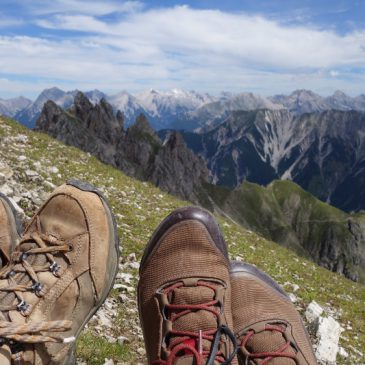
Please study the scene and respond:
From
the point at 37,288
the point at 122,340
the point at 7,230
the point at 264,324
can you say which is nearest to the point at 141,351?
the point at 122,340

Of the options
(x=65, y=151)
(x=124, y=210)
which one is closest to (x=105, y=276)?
(x=124, y=210)

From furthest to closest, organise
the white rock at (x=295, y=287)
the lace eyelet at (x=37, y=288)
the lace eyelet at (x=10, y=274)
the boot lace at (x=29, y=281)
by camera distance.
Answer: the white rock at (x=295, y=287)
the lace eyelet at (x=10, y=274)
the lace eyelet at (x=37, y=288)
the boot lace at (x=29, y=281)

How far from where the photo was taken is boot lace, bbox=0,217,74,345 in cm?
443

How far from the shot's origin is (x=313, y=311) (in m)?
10.3

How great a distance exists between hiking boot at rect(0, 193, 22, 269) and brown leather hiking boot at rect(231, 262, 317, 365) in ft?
10.3

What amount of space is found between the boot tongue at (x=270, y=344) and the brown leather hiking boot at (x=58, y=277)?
6.69ft

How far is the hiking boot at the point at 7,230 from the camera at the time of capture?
231 inches

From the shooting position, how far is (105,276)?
548cm

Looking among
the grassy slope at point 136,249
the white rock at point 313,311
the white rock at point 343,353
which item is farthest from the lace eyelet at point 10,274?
the white rock at point 313,311

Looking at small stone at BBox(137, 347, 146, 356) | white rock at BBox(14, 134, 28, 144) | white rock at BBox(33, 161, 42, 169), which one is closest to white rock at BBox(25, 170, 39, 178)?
white rock at BBox(33, 161, 42, 169)

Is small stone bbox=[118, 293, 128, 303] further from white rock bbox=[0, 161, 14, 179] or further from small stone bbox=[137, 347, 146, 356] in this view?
white rock bbox=[0, 161, 14, 179]

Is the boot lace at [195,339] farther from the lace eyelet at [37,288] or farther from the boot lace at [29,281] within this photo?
the lace eyelet at [37,288]

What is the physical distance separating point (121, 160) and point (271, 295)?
182875mm

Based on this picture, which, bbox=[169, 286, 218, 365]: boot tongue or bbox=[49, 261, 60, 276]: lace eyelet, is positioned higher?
bbox=[49, 261, 60, 276]: lace eyelet
